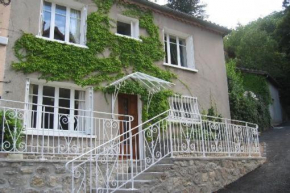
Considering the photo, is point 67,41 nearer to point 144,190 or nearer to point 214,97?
point 144,190

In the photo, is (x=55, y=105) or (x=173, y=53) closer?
(x=55, y=105)

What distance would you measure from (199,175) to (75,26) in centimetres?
608

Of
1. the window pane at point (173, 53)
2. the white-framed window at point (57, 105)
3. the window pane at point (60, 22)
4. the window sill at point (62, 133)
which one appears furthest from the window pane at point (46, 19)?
the window pane at point (173, 53)

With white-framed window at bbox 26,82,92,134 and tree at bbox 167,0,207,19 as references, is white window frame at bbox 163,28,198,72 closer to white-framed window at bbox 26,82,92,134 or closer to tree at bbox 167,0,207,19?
white-framed window at bbox 26,82,92,134

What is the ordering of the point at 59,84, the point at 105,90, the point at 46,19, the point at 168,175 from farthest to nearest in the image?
1. the point at 105,90
2. the point at 46,19
3. the point at 59,84
4. the point at 168,175

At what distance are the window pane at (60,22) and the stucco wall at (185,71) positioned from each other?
2.31ft

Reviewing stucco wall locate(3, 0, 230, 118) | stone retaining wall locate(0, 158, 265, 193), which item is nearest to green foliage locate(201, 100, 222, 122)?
stucco wall locate(3, 0, 230, 118)

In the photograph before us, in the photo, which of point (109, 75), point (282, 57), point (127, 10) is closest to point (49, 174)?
point (109, 75)

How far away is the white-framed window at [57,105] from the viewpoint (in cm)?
845

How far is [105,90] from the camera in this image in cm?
959

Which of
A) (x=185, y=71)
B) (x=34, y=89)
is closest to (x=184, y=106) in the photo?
(x=185, y=71)

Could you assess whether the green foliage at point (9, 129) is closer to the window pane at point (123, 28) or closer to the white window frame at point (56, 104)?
the white window frame at point (56, 104)

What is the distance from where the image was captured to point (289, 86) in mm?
27141

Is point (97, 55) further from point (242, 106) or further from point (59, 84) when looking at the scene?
point (242, 106)
